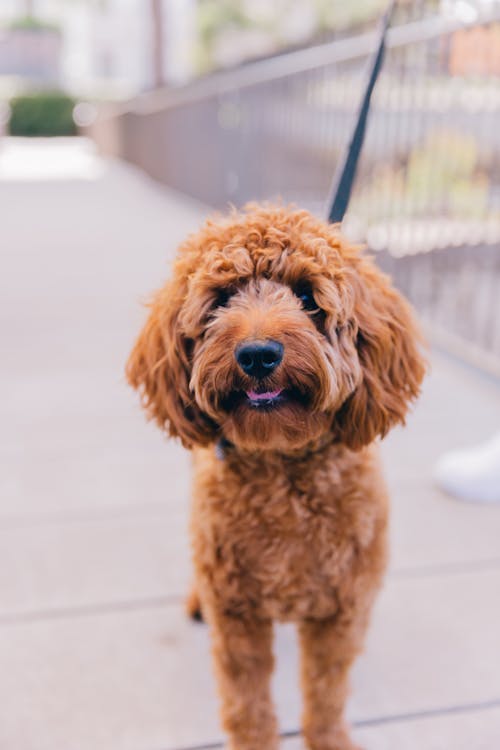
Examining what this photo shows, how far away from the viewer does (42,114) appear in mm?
25688

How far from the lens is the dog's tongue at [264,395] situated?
5.29 ft

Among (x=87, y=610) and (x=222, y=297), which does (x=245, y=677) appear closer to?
(x=87, y=610)

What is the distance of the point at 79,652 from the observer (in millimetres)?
2293

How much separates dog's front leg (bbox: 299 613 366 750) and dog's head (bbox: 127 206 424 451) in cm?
46

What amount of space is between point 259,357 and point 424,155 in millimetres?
4097

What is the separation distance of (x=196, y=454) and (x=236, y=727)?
690 mm

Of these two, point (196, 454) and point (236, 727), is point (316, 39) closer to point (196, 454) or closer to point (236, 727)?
point (196, 454)

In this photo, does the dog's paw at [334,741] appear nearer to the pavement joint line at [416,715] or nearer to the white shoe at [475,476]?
the pavement joint line at [416,715]

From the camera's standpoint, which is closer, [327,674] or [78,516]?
[327,674]

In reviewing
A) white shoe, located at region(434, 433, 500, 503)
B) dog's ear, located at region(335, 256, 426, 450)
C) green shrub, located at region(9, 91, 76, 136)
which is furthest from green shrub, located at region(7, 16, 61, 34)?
dog's ear, located at region(335, 256, 426, 450)

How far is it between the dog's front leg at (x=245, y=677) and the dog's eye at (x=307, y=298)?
0.75 meters

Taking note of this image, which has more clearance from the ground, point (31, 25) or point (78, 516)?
point (31, 25)

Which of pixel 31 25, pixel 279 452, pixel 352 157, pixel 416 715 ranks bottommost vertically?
pixel 416 715

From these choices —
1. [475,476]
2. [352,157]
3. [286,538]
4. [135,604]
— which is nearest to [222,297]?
[286,538]
